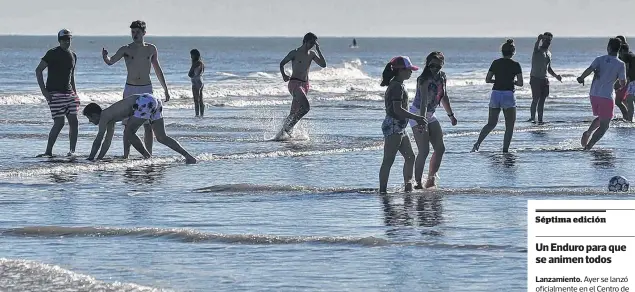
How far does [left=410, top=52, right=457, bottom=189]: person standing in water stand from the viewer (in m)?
13.1

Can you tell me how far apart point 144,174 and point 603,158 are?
6008mm

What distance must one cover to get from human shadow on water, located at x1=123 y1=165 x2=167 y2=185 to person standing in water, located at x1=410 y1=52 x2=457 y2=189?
9.91 ft

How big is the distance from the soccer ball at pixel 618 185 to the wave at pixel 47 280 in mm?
6321

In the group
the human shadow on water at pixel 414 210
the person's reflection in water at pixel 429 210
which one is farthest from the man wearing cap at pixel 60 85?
the person's reflection in water at pixel 429 210

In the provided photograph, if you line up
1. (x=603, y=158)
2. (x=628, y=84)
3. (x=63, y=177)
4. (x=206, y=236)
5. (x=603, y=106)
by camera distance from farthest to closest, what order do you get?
(x=628, y=84)
(x=603, y=106)
(x=603, y=158)
(x=63, y=177)
(x=206, y=236)

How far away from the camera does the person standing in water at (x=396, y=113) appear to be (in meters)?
12.4

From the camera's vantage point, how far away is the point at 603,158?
16953 millimetres

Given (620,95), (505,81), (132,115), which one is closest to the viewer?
(132,115)

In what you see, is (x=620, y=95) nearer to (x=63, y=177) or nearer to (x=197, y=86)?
(x=197, y=86)

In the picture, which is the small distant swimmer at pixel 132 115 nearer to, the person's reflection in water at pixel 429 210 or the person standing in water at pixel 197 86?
the person's reflection in water at pixel 429 210

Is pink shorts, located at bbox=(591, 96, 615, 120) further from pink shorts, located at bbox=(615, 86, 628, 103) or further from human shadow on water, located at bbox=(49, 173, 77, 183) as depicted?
human shadow on water, located at bbox=(49, 173, 77, 183)

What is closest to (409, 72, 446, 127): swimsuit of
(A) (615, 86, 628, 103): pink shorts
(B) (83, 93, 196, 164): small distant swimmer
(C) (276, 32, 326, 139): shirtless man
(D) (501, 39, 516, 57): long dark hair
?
(D) (501, 39, 516, 57): long dark hair

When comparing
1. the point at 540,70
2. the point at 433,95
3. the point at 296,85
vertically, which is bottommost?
the point at 540,70

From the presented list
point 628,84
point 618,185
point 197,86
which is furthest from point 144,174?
point 197,86
